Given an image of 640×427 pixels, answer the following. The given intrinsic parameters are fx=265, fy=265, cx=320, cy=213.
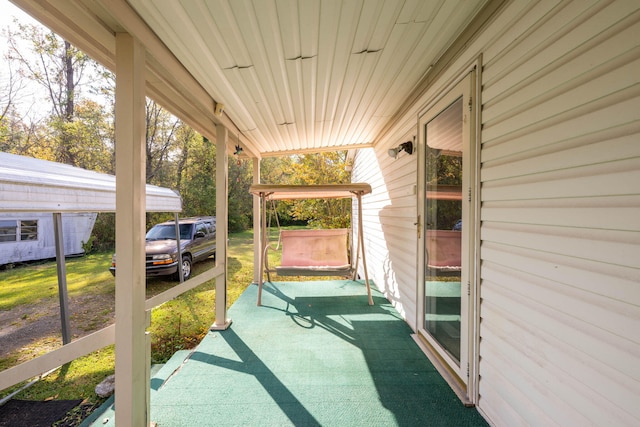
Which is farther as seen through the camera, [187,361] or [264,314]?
[264,314]

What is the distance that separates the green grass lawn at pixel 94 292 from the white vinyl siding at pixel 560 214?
3300 millimetres

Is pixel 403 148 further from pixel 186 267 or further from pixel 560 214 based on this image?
pixel 186 267

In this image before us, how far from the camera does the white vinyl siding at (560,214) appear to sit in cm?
102

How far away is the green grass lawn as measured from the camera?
8.67 feet

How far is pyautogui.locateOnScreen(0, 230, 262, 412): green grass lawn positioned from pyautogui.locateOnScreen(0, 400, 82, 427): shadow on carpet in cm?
9

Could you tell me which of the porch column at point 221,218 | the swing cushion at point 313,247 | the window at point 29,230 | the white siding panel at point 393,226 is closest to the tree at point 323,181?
the white siding panel at point 393,226

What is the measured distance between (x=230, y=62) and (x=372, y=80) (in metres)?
1.32

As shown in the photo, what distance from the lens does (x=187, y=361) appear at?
2.56 metres

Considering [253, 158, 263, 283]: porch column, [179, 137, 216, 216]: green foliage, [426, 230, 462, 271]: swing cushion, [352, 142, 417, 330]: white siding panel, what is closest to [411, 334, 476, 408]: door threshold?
[352, 142, 417, 330]: white siding panel

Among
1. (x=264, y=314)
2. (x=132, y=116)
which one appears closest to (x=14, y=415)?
(x=264, y=314)

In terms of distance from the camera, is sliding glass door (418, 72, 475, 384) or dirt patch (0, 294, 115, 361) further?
dirt patch (0, 294, 115, 361)

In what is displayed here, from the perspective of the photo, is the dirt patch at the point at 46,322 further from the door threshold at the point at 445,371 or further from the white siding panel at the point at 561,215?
the white siding panel at the point at 561,215

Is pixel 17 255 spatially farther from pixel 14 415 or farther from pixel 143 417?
pixel 143 417

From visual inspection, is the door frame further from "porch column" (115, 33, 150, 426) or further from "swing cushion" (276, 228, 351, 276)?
"swing cushion" (276, 228, 351, 276)
